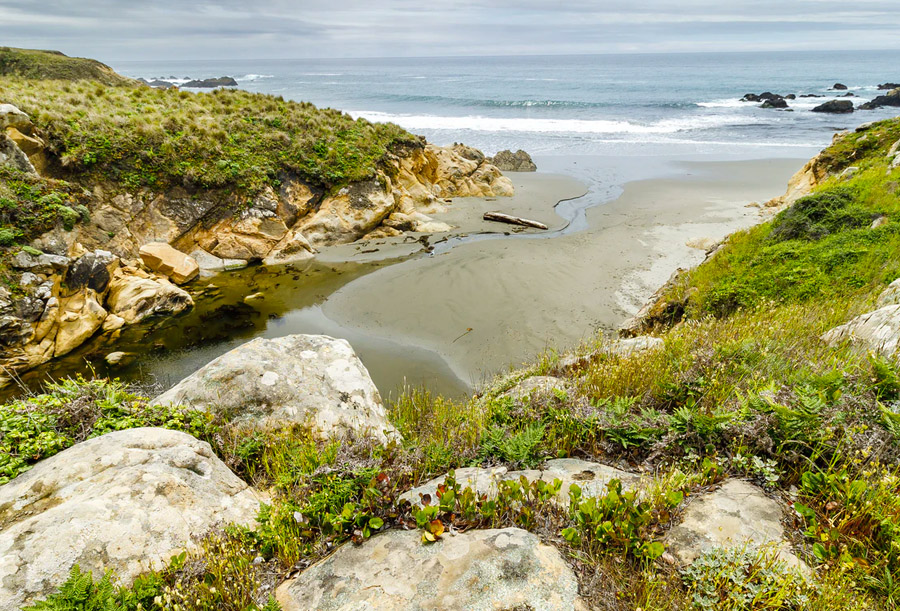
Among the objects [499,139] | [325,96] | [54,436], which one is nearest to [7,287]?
[54,436]

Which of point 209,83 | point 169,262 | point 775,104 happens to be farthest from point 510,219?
point 209,83

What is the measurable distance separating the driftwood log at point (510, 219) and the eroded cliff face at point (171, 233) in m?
2.34

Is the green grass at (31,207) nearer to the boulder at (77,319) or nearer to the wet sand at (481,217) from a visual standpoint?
the boulder at (77,319)

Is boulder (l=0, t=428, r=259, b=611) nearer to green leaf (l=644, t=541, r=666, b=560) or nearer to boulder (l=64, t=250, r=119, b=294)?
green leaf (l=644, t=541, r=666, b=560)

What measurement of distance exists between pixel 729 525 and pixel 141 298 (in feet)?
42.7

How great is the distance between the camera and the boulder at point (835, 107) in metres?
46.4

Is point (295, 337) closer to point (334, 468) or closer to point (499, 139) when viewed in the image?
point (334, 468)

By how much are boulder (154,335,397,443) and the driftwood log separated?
42.3 ft

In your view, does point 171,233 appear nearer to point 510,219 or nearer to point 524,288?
point 524,288

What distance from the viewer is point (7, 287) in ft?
30.4

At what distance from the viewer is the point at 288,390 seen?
5.38 metres

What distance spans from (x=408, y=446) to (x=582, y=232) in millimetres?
14741

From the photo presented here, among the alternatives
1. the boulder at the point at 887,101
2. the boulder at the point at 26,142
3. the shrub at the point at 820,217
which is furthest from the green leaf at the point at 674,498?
the boulder at the point at 887,101

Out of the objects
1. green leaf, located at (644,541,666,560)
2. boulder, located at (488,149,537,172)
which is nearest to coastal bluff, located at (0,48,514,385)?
boulder, located at (488,149,537,172)
